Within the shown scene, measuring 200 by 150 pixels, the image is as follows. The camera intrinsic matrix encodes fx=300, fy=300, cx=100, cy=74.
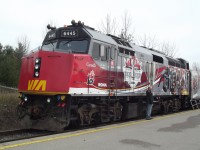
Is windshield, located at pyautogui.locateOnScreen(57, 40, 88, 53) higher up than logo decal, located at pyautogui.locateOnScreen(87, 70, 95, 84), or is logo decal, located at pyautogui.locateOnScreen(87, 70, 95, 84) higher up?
Answer: windshield, located at pyautogui.locateOnScreen(57, 40, 88, 53)

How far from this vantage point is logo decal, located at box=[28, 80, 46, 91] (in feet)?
34.6

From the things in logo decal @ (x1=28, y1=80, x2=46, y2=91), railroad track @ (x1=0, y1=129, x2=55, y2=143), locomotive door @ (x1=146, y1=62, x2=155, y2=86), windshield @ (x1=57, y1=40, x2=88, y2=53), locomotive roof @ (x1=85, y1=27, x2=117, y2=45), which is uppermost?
locomotive roof @ (x1=85, y1=27, x2=117, y2=45)

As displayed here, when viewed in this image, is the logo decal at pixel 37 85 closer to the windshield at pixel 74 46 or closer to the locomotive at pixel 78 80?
the locomotive at pixel 78 80

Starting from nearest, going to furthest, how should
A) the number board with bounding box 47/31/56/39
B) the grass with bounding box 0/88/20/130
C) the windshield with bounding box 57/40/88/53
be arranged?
the windshield with bounding box 57/40/88/53 < the number board with bounding box 47/31/56/39 < the grass with bounding box 0/88/20/130

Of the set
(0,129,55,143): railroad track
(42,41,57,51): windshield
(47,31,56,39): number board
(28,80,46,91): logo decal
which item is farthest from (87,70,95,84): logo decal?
(47,31,56,39): number board

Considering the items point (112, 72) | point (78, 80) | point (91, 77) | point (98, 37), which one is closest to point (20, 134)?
point (78, 80)

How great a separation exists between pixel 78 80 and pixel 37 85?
149cm

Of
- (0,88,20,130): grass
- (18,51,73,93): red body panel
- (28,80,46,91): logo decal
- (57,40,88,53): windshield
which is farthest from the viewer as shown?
(0,88,20,130): grass

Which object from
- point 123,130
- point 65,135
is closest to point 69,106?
point 65,135

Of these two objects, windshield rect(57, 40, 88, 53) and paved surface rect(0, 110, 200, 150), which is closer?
paved surface rect(0, 110, 200, 150)

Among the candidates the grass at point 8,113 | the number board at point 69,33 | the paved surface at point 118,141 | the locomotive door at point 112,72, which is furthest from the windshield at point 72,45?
the grass at point 8,113

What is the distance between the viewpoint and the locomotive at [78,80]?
10398mm

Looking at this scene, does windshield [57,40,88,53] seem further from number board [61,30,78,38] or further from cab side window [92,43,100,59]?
cab side window [92,43,100,59]

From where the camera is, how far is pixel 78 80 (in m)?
10.5
